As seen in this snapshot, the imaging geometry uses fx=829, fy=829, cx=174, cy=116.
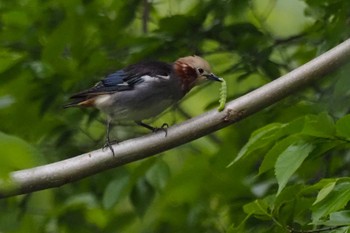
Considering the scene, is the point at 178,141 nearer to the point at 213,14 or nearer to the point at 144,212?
the point at 144,212

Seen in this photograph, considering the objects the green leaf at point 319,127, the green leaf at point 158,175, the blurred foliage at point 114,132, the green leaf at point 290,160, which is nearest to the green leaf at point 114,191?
the blurred foliage at point 114,132

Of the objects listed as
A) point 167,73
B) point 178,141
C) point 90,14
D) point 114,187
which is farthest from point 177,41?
point 178,141

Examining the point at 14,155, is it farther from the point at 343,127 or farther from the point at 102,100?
the point at 102,100

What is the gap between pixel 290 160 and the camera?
8.11 ft

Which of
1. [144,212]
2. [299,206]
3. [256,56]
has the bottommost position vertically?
[144,212]

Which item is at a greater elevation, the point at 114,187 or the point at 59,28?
the point at 59,28

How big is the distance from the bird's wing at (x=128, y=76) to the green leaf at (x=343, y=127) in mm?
1697

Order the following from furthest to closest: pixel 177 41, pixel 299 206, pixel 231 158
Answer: pixel 177 41
pixel 231 158
pixel 299 206

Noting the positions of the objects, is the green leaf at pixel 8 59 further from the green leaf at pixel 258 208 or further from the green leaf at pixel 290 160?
the green leaf at pixel 290 160

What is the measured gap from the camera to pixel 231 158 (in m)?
3.88

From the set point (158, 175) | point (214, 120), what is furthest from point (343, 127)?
point (158, 175)

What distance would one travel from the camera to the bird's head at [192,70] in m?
4.01

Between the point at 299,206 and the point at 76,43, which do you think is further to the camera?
the point at 76,43

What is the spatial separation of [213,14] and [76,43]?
705mm
